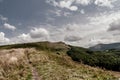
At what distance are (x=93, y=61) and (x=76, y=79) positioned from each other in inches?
5502

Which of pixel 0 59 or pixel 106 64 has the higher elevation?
pixel 0 59

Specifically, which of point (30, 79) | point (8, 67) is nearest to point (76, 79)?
point (30, 79)

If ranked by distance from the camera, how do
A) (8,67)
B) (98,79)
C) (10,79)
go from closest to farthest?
(98,79) → (10,79) → (8,67)

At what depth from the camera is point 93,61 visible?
161875 mm

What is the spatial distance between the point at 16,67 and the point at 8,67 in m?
2.30

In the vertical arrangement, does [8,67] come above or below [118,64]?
above

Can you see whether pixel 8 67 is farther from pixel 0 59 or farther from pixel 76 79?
pixel 76 79

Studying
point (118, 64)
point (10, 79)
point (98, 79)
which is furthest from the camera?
point (118, 64)

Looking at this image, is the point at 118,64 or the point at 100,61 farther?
the point at 100,61

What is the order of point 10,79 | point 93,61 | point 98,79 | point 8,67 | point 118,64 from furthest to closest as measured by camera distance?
point 93,61 < point 118,64 < point 8,67 < point 10,79 < point 98,79

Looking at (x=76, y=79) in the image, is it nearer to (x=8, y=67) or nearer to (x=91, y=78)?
(x=91, y=78)

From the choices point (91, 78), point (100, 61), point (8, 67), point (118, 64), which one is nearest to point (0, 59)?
point (8, 67)

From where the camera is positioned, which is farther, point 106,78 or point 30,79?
point 30,79

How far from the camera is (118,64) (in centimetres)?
15038
